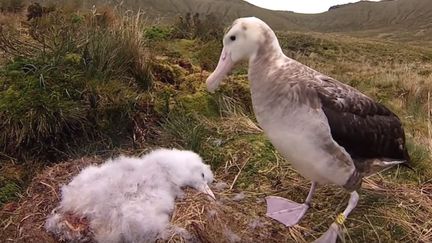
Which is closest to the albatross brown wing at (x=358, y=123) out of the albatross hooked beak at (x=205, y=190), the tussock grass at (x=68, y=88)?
the albatross hooked beak at (x=205, y=190)

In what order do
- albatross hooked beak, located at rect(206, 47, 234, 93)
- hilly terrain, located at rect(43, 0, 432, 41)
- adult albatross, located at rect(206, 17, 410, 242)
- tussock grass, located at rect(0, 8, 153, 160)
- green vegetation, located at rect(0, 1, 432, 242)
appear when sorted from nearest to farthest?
1. adult albatross, located at rect(206, 17, 410, 242)
2. albatross hooked beak, located at rect(206, 47, 234, 93)
3. green vegetation, located at rect(0, 1, 432, 242)
4. tussock grass, located at rect(0, 8, 153, 160)
5. hilly terrain, located at rect(43, 0, 432, 41)

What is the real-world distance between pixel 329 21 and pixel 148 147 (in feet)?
517

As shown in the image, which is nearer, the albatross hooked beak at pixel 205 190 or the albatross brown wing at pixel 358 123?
the albatross brown wing at pixel 358 123

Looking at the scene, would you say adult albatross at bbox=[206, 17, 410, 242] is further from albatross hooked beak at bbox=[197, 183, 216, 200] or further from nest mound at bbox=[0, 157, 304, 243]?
albatross hooked beak at bbox=[197, 183, 216, 200]

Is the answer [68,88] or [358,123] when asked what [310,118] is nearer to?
[358,123]

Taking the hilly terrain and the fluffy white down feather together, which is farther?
the hilly terrain

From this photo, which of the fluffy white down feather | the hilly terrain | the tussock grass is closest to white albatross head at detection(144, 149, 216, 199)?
the fluffy white down feather

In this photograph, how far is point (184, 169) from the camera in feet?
9.59

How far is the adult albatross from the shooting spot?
2.52 metres

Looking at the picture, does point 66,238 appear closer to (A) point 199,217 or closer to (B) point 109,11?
(A) point 199,217

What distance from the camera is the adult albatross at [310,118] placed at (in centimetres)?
252

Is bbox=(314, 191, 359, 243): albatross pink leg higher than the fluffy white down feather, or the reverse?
bbox=(314, 191, 359, 243): albatross pink leg

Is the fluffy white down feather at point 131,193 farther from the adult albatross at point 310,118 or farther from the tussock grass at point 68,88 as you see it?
the tussock grass at point 68,88

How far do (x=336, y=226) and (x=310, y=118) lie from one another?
2.03 ft
